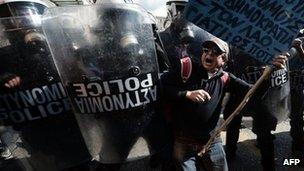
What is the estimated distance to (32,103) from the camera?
2736 millimetres

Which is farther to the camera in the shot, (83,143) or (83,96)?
(83,143)

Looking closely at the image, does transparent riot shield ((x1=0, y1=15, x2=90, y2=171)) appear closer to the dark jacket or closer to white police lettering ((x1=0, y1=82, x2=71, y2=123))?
white police lettering ((x1=0, y1=82, x2=71, y2=123))

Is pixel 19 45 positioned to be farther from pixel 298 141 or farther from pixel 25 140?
pixel 298 141

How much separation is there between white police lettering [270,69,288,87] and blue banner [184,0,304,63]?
1.49 ft

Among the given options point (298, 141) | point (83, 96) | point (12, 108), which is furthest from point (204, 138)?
point (298, 141)

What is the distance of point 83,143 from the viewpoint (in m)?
2.97

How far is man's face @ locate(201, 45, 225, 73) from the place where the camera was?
2855 millimetres

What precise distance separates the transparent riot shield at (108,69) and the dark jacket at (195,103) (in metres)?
0.20

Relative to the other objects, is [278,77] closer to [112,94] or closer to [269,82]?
[269,82]

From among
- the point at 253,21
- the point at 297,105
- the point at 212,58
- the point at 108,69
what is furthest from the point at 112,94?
the point at 297,105

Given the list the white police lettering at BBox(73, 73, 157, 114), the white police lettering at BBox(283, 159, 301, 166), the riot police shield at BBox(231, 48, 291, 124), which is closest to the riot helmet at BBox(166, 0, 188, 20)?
the riot police shield at BBox(231, 48, 291, 124)

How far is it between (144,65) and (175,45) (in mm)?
997

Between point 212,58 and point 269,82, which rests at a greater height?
point 212,58

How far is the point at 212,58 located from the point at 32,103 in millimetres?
1386
